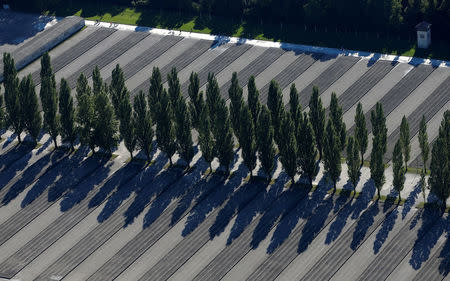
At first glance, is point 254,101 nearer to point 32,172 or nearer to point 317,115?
point 317,115

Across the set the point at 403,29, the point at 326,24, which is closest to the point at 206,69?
the point at 326,24

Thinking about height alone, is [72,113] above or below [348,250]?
above

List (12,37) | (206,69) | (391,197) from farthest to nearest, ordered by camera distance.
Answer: (12,37), (206,69), (391,197)

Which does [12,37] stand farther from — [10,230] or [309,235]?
[309,235]

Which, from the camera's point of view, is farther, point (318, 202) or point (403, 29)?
point (403, 29)

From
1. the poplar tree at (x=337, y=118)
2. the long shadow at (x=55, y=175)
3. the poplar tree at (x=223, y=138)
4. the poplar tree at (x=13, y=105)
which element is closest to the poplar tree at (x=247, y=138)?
the poplar tree at (x=223, y=138)

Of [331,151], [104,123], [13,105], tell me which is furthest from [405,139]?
[13,105]

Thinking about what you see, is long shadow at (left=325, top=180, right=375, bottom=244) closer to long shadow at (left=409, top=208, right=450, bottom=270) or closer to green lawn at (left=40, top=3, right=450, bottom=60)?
long shadow at (left=409, top=208, right=450, bottom=270)

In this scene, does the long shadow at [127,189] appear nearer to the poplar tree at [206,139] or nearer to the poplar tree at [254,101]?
the poplar tree at [206,139]
